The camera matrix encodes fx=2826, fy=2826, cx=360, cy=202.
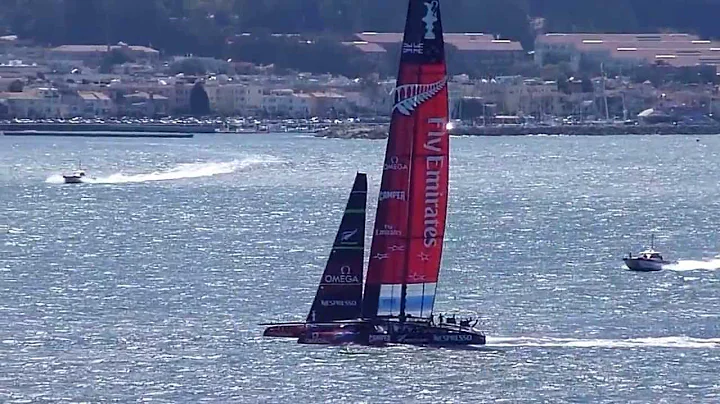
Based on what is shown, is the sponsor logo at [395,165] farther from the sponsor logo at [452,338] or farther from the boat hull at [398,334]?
the sponsor logo at [452,338]

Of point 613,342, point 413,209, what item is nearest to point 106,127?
point 613,342

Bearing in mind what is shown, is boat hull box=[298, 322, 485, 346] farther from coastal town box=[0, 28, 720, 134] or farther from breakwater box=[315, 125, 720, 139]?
coastal town box=[0, 28, 720, 134]

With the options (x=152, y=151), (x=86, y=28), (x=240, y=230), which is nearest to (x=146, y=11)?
(x=86, y=28)

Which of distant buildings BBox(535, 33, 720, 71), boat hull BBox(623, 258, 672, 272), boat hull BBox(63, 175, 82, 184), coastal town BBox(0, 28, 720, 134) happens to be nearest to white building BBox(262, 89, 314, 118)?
coastal town BBox(0, 28, 720, 134)

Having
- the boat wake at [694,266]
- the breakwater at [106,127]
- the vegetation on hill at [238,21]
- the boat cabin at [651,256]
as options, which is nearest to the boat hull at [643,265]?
the boat cabin at [651,256]

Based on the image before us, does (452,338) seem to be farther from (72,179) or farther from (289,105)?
(289,105)
